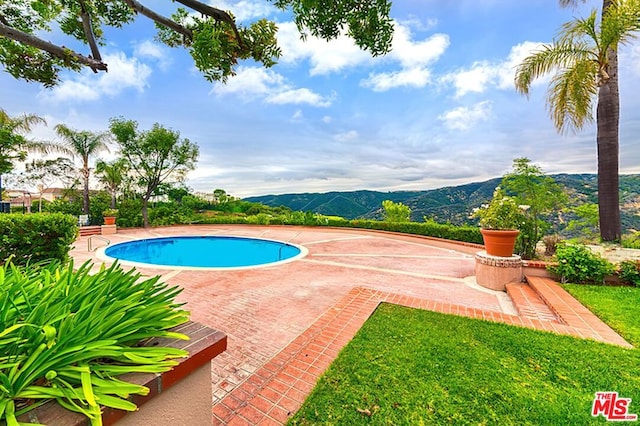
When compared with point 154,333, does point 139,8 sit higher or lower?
higher

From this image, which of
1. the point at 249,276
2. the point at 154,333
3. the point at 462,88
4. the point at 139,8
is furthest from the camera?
the point at 462,88

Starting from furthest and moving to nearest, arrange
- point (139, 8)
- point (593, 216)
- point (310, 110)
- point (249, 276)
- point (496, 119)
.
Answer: point (310, 110) → point (496, 119) → point (593, 216) → point (249, 276) → point (139, 8)

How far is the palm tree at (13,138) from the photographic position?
12.2 metres

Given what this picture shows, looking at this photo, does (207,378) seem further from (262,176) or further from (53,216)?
(262,176)

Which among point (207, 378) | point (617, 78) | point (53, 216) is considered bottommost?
point (207, 378)

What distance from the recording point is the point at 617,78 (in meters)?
6.70

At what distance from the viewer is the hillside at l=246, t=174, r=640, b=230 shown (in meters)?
9.73

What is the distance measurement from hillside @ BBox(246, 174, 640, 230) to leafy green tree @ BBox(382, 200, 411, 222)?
98 centimetres

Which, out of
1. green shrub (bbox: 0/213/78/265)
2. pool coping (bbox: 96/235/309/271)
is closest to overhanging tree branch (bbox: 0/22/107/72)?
pool coping (bbox: 96/235/309/271)

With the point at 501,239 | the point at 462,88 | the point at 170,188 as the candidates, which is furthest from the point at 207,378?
the point at 170,188

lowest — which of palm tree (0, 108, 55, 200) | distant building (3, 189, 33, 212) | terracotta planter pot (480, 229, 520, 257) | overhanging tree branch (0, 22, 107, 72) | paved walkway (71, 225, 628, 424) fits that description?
paved walkway (71, 225, 628, 424)

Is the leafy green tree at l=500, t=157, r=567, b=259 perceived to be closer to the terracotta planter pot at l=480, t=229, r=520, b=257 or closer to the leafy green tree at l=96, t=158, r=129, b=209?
the terracotta planter pot at l=480, t=229, r=520, b=257

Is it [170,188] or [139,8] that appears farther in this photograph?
[170,188]

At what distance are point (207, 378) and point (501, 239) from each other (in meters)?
5.61
